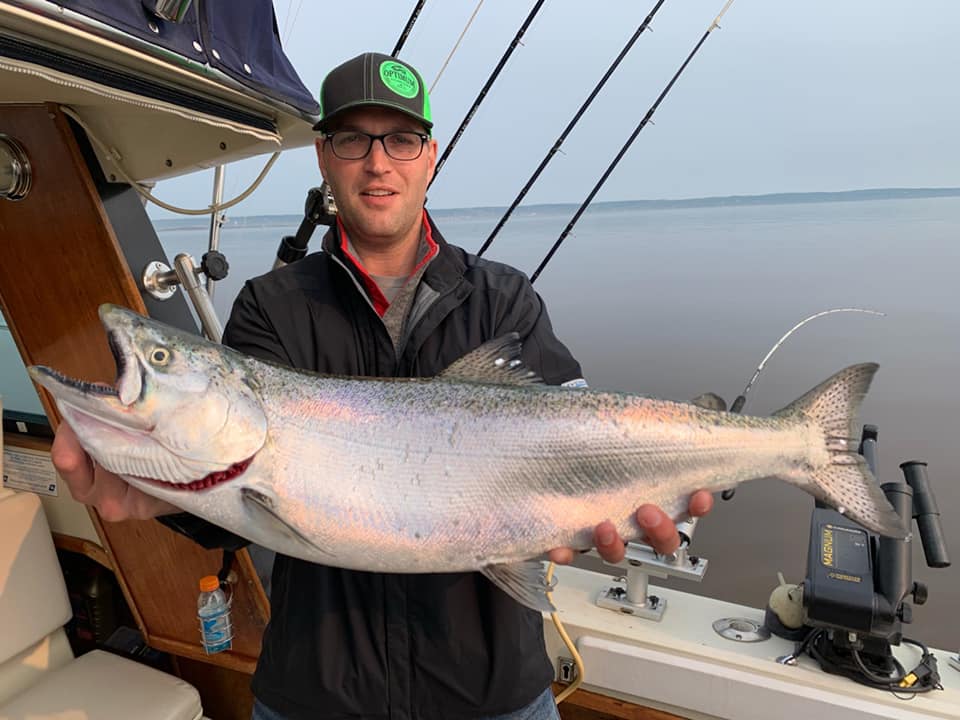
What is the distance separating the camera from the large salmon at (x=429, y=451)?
176cm

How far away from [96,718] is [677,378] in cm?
910

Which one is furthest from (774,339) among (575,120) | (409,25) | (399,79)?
(399,79)

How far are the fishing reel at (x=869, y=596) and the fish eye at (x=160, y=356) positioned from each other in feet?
8.46

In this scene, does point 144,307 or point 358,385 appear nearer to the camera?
point 358,385

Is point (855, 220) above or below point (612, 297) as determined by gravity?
above

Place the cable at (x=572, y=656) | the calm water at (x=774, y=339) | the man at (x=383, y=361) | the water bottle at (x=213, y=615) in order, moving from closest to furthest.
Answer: the man at (x=383, y=361), the cable at (x=572, y=656), the water bottle at (x=213, y=615), the calm water at (x=774, y=339)

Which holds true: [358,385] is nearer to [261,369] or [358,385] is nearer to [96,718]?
[261,369]

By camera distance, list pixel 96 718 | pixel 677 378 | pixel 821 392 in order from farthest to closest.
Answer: pixel 677 378, pixel 96 718, pixel 821 392

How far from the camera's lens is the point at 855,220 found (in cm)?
3575

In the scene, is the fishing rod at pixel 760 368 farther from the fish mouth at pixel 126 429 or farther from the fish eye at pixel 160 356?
the fish eye at pixel 160 356

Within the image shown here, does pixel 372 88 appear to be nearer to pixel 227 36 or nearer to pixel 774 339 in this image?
pixel 227 36

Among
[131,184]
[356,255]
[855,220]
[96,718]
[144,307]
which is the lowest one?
[96,718]

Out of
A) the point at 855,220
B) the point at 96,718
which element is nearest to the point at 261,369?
the point at 96,718

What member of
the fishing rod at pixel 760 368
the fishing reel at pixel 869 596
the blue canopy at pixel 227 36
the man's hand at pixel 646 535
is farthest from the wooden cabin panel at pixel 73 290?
the fishing reel at pixel 869 596
